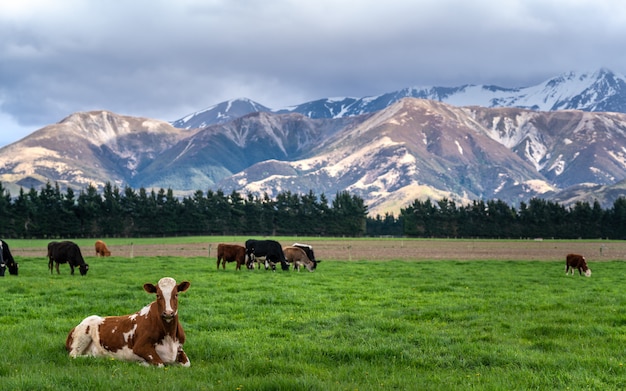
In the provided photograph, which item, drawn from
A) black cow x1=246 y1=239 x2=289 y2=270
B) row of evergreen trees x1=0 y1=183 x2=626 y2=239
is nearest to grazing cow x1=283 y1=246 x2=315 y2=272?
black cow x1=246 y1=239 x2=289 y2=270

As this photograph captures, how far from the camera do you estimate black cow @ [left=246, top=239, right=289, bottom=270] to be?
38656 millimetres

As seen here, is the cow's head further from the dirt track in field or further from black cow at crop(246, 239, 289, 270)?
the dirt track in field

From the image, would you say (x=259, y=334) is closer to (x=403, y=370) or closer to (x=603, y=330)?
(x=403, y=370)

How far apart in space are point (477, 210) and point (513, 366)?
157 metres

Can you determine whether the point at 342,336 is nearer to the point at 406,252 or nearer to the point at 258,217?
the point at 406,252

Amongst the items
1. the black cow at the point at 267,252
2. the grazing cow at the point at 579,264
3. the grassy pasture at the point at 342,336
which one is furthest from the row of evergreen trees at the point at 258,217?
the grazing cow at the point at 579,264

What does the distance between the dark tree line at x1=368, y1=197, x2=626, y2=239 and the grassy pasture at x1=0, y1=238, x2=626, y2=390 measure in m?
137

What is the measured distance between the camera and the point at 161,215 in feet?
486

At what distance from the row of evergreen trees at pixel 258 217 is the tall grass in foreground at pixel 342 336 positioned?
111 metres

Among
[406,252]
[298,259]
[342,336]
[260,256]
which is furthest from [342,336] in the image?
[406,252]

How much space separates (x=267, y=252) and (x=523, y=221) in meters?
135

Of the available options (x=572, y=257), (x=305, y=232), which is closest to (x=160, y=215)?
(x=305, y=232)

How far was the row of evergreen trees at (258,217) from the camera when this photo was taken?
129 meters

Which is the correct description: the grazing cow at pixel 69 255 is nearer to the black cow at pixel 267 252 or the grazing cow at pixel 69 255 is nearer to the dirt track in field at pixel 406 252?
the black cow at pixel 267 252
